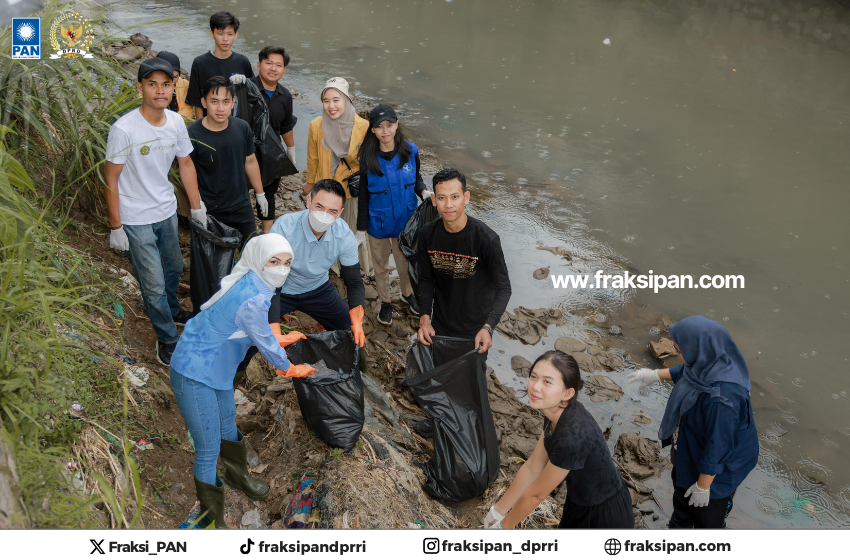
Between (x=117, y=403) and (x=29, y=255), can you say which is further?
(x=117, y=403)

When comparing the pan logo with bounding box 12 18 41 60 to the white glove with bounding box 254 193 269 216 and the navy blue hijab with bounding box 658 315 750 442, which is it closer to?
the white glove with bounding box 254 193 269 216

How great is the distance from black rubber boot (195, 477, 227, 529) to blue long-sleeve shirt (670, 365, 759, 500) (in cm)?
208

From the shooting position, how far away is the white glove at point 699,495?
2.65 m

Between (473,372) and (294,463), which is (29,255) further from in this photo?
(473,372)

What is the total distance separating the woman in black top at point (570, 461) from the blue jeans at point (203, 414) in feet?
4.18

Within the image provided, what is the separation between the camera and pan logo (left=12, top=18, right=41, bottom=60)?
3609 mm

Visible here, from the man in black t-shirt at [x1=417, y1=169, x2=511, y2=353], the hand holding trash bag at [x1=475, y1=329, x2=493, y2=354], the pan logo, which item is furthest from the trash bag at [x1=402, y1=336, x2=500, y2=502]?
the pan logo

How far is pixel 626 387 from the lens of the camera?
419cm

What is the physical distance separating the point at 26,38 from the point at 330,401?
2.99m

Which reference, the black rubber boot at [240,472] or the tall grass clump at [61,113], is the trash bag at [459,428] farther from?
the tall grass clump at [61,113]

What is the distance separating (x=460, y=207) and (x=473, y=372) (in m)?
0.88

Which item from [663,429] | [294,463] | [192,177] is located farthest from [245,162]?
[663,429]
